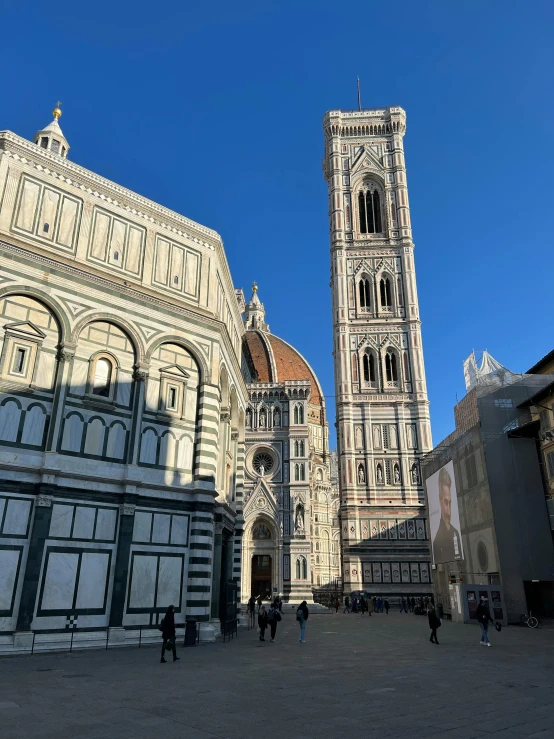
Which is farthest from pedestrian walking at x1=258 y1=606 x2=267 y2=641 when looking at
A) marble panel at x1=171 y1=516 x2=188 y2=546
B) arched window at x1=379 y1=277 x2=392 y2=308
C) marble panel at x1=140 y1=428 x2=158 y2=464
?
arched window at x1=379 y1=277 x2=392 y2=308

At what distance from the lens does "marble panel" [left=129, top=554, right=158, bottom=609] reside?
1564 centimetres

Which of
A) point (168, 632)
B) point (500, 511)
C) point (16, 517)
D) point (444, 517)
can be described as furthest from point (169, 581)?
point (444, 517)

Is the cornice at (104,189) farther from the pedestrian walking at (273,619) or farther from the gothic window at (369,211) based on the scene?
the gothic window at (369,211)

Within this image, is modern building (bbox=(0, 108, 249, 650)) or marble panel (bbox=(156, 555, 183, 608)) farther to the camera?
marble panel (bbox=(156, 555, 183, 608))

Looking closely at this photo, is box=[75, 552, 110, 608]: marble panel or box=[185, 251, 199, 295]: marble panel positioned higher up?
box=[185, 251, 199, 295]: marble panel

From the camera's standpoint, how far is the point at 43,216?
17.0 m

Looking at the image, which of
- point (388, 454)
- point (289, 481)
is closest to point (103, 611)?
point (388, 454)

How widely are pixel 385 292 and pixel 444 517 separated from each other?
28.0m

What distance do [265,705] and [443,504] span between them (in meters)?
26.4

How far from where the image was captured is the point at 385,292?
179 ft

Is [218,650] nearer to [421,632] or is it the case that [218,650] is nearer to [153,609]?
[153,609]

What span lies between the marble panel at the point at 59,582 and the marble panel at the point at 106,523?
927 millimetres

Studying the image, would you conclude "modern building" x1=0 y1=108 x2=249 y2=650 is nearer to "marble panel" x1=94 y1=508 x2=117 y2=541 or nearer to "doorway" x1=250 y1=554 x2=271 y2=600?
"marble panel" x1=94 y1=508 x2=117 y2=541

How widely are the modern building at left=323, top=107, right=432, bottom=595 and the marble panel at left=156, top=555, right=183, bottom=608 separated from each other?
31.6 metres
